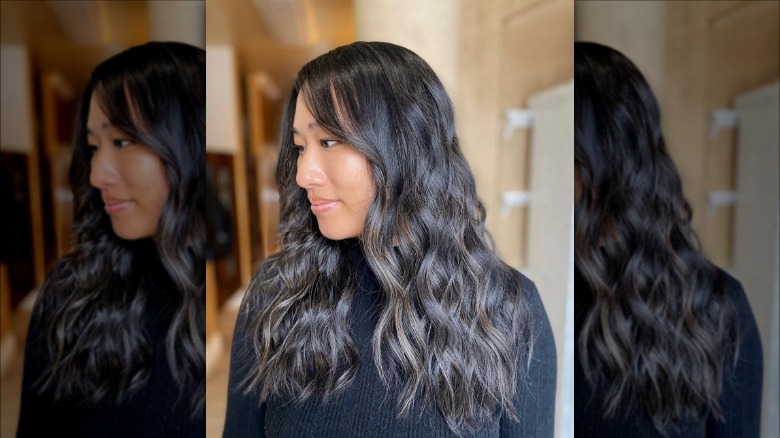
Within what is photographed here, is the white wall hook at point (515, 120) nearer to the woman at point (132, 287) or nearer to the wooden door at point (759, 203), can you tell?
the wooden door at point (759, 203)

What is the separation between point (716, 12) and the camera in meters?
1.01

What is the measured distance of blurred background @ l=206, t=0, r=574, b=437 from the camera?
97 centimetres

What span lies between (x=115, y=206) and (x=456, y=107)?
60 centimetres

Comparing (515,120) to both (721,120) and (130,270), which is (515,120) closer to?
(721,120)

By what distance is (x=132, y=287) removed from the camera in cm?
102

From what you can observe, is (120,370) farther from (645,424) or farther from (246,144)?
(645,424)

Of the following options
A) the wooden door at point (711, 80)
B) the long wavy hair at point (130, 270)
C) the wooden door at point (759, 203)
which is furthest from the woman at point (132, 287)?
the wooden door at point (759, 203)

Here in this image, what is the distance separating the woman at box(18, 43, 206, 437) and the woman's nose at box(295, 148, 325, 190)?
0.24 m

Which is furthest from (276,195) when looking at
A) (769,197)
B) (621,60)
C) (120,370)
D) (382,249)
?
(769,197)

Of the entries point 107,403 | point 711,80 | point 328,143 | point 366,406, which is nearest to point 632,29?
point 711,80

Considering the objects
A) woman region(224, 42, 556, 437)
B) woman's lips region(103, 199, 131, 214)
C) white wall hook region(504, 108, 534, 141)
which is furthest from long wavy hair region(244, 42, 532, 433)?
woman's lips region(103, 199, 131, 214)

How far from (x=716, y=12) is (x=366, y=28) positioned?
600mm

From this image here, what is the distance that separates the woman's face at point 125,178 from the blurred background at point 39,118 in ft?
0.22

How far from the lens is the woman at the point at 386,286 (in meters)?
0.88
